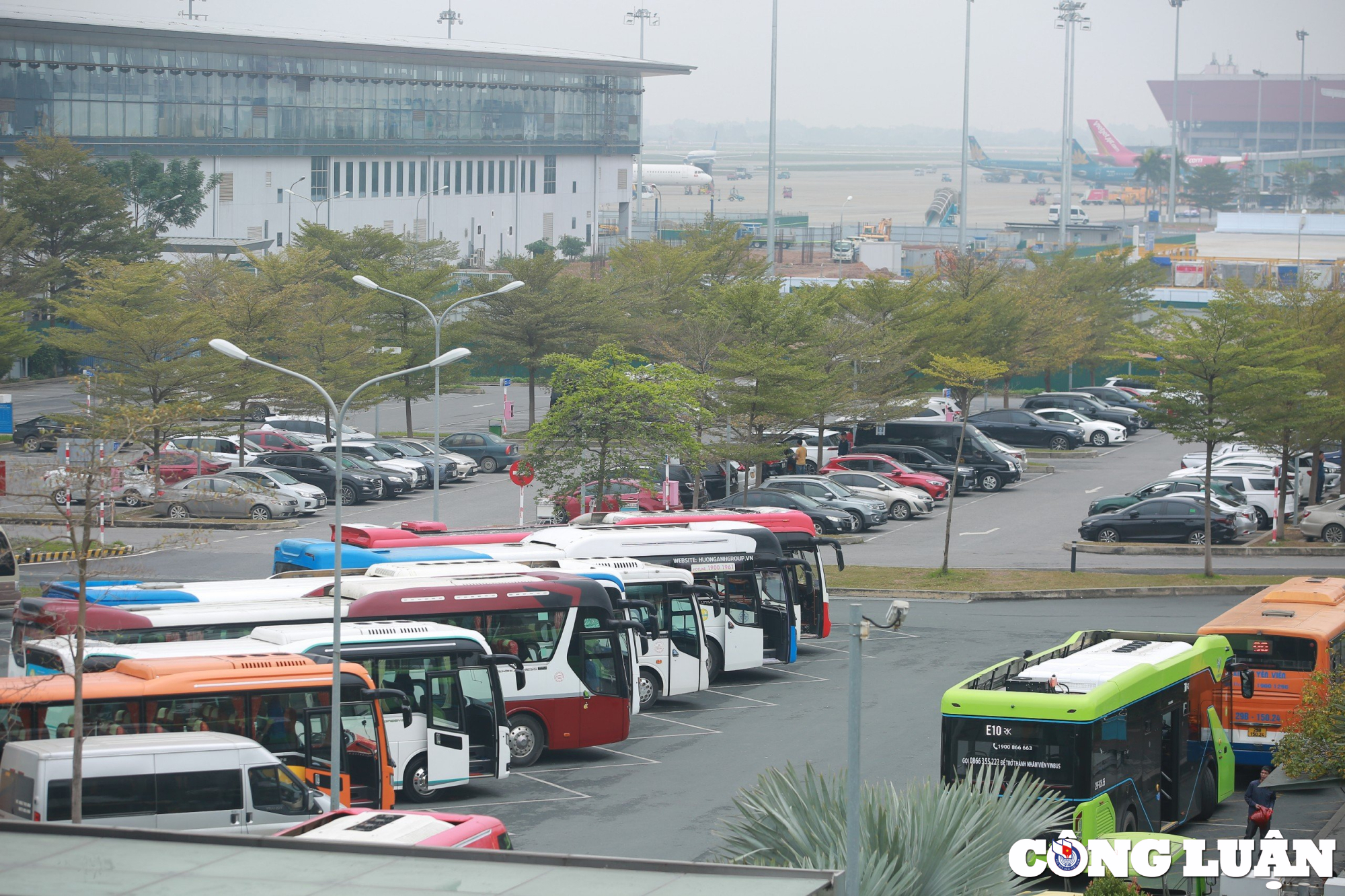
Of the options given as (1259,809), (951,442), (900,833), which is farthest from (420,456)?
(900,833)

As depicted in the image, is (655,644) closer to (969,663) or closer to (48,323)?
(969,663)

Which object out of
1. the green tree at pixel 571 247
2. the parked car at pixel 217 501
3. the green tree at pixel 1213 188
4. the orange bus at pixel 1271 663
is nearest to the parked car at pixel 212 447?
the parked car at pixel 217 501

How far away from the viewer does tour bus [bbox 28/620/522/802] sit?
1825 centimetres

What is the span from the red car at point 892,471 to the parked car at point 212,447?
18.7 m

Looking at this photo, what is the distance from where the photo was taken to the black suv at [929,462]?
152 ft

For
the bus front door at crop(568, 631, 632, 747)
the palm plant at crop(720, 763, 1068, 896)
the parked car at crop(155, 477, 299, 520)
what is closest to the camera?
the palm plant at crop(720, 763, 1068, 896)

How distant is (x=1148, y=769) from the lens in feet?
53.8

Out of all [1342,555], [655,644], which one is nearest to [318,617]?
[655,644]

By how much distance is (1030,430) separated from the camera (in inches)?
2151

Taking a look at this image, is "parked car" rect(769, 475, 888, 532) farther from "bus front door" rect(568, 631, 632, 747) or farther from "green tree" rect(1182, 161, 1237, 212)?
"green tree" rect(1182, 161, 1237, 212)

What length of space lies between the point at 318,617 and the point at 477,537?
5899 millimetres

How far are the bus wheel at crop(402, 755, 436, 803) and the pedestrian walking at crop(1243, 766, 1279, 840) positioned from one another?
32.1 ft

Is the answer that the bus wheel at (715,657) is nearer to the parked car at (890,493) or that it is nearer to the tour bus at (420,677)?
the tour bus at (420,677)

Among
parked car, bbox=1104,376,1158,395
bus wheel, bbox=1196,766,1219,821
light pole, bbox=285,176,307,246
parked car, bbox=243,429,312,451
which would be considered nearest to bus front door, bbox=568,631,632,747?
bus wheel, bbox=1196,766,1219,821
